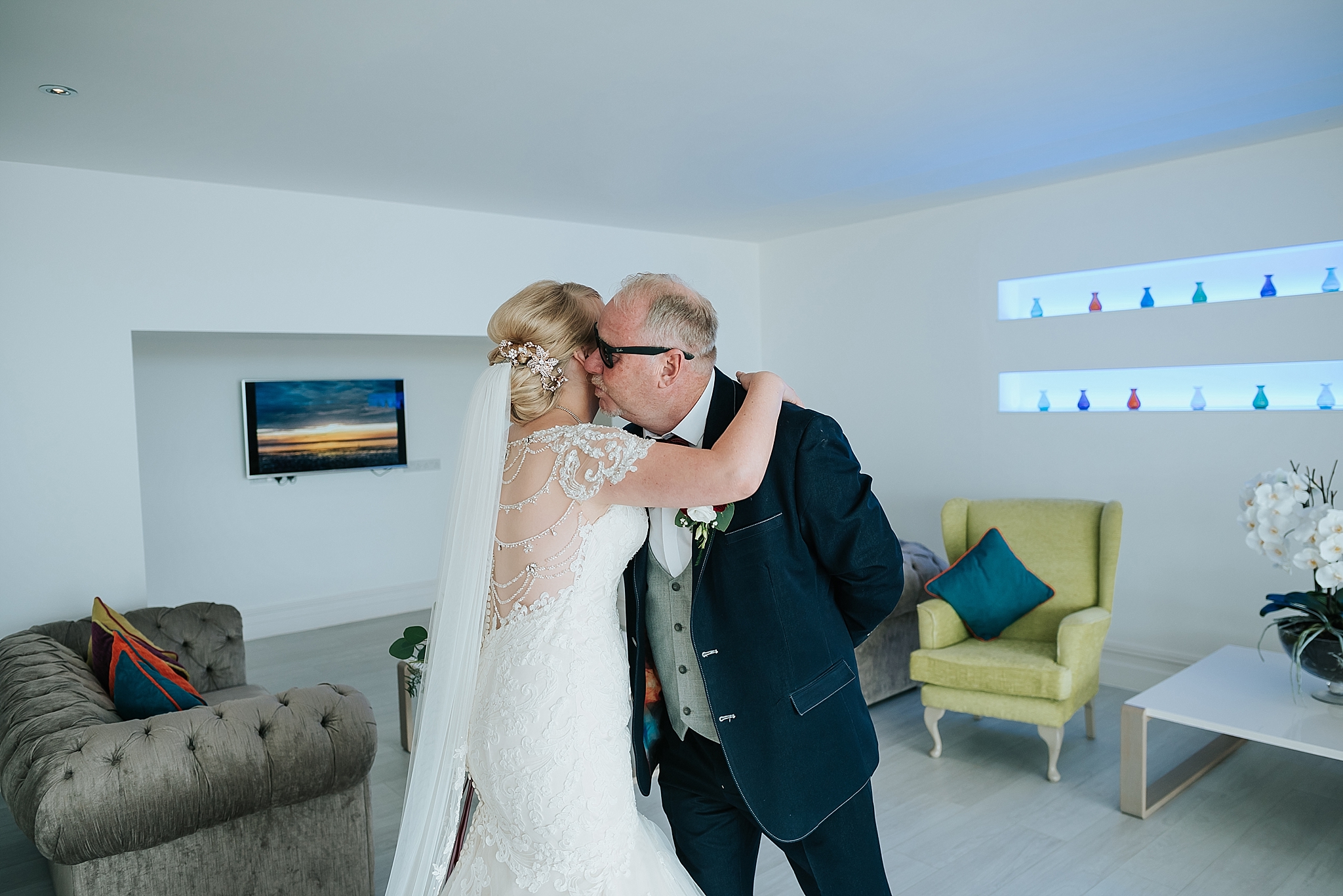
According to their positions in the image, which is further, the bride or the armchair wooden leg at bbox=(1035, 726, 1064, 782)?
the armchair wooden leg at bbox=(1035, 726, 1064, 782)

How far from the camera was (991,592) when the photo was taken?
13.8ft

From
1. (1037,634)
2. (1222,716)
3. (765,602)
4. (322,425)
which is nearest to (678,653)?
(765,602)

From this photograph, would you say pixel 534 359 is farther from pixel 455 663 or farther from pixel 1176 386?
pixel 1176 386

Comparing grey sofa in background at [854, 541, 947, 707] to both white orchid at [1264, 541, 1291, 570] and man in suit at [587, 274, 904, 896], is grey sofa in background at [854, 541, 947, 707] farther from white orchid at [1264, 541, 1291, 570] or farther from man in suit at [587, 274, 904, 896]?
man in suit at [587, 274, 904, 896]

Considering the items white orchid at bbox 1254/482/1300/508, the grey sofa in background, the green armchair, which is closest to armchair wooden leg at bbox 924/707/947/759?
the green armchair

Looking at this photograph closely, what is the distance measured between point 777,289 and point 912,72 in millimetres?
3747

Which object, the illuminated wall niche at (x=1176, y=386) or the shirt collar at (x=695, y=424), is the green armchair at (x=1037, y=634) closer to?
the illuminated wall niche at (x=1176, y=386)

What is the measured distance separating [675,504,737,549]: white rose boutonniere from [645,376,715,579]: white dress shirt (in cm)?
3

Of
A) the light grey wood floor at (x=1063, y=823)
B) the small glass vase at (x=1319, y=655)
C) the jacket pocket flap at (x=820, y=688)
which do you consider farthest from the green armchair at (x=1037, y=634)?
the jacket pocket flap at (x=820, y=688)

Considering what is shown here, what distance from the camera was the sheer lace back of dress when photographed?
162 centimetres

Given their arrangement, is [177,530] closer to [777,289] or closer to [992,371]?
[777,289]

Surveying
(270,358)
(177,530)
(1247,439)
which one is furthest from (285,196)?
(1247,439)

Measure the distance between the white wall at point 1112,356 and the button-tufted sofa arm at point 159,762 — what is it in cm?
426

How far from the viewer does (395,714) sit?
15.9 feet
